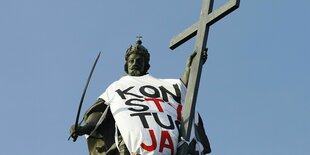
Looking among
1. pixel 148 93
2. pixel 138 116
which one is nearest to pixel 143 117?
pixel 138 116

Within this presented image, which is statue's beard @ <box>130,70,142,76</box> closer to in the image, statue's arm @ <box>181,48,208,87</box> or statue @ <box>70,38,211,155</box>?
statue @ <box>70,38,211,155</box>

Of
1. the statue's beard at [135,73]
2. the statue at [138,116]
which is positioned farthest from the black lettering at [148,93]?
the statue's beard at [135,73]

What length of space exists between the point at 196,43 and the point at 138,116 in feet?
4.97

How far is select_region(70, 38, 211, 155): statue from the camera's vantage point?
16656 mm

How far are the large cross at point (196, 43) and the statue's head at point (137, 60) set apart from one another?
0.53 meters

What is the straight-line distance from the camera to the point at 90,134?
17438 mm

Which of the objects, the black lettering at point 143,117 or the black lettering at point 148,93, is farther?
the black lettering at point 148,93

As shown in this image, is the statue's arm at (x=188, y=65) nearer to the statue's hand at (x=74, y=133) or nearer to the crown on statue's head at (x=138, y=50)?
the crown on statue's head at (x=138, y=50)

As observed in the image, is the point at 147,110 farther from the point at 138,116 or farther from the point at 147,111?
the point at 138,116

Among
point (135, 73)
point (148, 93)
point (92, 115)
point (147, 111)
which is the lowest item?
point (92, 115)

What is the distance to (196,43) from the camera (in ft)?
57.1

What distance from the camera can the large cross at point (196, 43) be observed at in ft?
55.0

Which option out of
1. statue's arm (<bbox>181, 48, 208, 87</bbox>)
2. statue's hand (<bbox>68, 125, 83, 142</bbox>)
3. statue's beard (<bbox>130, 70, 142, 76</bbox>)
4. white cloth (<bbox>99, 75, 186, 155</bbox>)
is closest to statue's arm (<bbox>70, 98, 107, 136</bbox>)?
white cloth (<bbox>99, 75, 186, 155</bbox>)

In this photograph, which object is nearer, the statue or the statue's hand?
the statue
